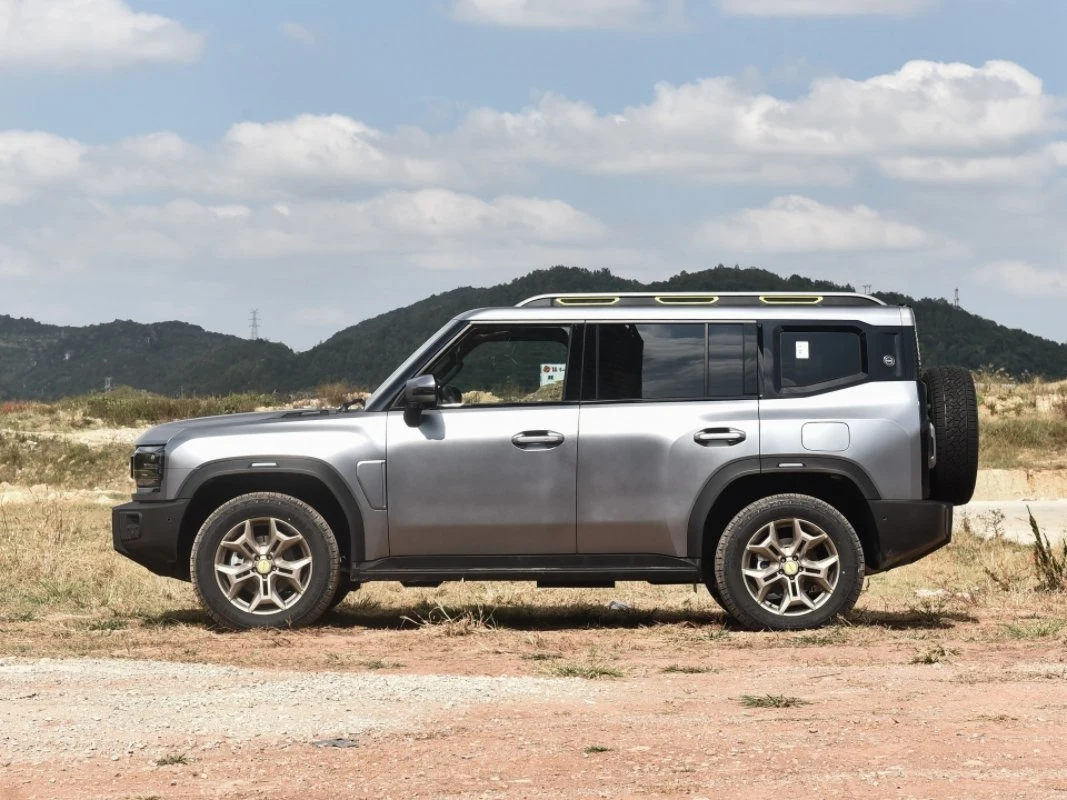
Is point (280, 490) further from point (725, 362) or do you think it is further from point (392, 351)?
point (392, 351)

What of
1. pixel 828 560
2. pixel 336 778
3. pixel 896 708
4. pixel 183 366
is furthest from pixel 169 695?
pixel 183 366

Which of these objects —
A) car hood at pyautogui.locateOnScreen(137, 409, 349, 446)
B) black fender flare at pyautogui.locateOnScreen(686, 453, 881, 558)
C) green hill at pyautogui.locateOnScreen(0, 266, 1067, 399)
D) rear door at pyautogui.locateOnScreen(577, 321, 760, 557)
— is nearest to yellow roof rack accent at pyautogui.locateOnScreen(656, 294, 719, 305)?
rear door at pyautogui.locateOnScreen(577, 321, 760, 557)

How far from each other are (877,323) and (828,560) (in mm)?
1493

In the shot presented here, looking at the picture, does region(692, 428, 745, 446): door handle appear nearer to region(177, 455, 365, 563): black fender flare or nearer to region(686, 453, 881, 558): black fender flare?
region(686, 453, 881, 558): black fender flare

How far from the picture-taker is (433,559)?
9602 millimetres

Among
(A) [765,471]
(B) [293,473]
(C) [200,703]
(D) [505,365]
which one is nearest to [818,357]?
(A) [765,471]

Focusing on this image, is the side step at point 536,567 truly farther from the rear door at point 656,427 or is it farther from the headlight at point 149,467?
the headlight at point 149,467

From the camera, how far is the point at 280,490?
9938mm

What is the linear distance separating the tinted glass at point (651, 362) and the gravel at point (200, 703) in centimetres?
241

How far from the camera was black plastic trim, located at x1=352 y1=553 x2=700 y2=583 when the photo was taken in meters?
9.52

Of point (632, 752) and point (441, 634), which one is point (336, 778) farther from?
point (441, 634)

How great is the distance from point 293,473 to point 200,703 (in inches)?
111

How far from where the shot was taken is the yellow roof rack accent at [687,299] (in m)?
9.80

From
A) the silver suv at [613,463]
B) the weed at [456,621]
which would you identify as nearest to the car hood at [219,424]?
the silver suv at [613,463]
